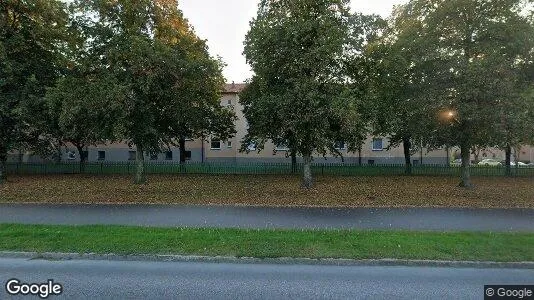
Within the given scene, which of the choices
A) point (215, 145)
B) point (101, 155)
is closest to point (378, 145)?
point (215, 145)

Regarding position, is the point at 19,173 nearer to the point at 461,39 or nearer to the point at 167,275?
the point at 167,275

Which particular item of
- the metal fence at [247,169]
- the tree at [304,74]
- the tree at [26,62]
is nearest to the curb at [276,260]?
the tree at [304,74]

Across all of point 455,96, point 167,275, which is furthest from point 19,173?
point 455,96

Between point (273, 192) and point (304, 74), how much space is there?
5.71 meters

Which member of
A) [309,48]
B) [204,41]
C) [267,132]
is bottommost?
[267,132]

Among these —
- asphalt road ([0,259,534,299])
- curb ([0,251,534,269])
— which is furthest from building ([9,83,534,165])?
asphalt road ([0,259,534,299])

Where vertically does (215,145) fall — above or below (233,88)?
below

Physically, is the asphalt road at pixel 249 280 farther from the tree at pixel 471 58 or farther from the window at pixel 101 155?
the window at pixel 101 155

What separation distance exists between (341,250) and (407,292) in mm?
2027

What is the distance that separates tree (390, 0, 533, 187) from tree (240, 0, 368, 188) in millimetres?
4081

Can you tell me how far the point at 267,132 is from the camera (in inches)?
697

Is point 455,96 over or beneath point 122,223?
over

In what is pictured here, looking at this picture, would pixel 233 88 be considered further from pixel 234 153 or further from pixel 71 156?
pixel 71 156

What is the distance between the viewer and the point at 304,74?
16281 mm
